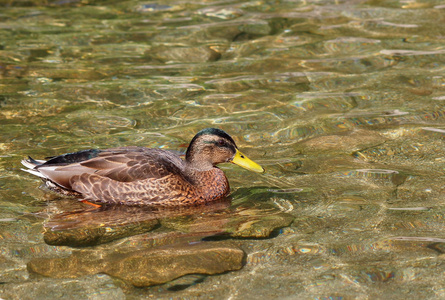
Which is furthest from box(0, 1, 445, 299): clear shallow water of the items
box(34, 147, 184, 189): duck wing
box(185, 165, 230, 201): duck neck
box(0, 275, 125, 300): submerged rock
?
box(34, 147, 184, 189): duck wing

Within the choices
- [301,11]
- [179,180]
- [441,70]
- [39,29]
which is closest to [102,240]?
[179,180]

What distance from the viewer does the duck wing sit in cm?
712

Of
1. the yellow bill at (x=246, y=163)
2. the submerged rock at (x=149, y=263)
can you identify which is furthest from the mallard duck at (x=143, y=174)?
the submerged rock at (x=149, y=263)

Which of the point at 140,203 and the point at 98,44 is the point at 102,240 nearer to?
the point at 140,203

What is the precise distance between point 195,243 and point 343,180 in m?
2.07

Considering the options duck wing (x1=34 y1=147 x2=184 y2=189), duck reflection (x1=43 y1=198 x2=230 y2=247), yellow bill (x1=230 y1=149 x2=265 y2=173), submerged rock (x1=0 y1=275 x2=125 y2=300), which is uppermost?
duck wing (x1=34 y1=147 x2=184 y2=189)

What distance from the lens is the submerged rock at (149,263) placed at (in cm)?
554

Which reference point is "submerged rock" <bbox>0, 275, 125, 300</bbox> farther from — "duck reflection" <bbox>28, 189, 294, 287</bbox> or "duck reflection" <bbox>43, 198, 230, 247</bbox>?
"duck reflection" <bbox>43, 198, 230, 247</bbox>

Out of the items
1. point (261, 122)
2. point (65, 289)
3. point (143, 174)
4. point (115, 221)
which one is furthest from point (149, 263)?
point (261, 122)

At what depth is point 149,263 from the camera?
5688 mm

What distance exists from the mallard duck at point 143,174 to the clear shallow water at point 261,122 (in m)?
0.24

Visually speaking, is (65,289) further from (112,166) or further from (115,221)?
(112,166)

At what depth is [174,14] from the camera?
1457 centimetres

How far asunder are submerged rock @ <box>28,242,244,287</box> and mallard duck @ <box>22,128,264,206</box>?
1.22 m
